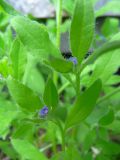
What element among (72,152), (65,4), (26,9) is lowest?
(72,152)

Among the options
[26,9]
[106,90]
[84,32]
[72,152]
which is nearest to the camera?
[84,32]

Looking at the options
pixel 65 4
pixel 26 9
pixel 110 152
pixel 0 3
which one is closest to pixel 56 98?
pixel 0 3

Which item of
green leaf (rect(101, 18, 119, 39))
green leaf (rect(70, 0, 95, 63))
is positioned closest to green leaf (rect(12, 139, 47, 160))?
green leaf (rect(70, 0, 95, 63))

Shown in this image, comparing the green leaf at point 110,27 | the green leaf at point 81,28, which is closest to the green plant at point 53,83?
the green leaf at point 81,28

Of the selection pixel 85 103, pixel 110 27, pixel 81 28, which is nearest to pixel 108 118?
pixel 85 103

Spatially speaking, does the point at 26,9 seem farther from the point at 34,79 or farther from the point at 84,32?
the point at 84,32

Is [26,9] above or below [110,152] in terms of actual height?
above

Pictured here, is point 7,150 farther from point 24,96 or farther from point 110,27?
point 110,27
